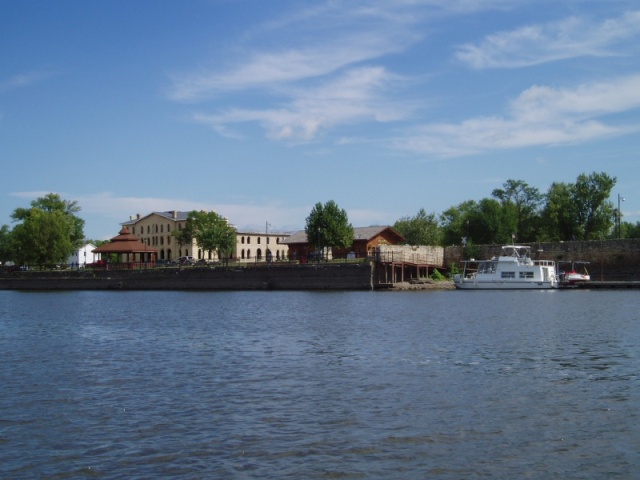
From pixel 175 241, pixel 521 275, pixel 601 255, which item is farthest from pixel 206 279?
pixel 175 241

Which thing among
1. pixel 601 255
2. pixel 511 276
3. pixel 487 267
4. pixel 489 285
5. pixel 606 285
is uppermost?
pixel 601 255

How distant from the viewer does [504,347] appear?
24.7 metres

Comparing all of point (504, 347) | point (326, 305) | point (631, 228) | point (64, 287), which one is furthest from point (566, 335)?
point (631, 228)

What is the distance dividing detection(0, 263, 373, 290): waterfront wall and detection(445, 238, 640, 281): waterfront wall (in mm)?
18249

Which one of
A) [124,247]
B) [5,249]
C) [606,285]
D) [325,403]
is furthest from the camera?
[5,249]

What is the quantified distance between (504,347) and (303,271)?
1975 inches

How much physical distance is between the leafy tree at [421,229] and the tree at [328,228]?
31797mm

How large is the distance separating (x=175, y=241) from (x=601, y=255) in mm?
75063

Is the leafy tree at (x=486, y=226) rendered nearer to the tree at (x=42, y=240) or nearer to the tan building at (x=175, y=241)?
the tan building at (x=175, y=241)

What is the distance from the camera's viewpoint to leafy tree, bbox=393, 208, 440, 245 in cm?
11813

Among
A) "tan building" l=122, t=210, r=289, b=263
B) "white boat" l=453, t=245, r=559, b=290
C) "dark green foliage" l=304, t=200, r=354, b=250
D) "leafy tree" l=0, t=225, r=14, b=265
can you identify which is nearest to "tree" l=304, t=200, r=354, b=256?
"dark green foliage" l=304, t=200, r=354, b=250

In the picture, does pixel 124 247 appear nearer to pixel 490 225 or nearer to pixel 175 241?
pixel 175 241

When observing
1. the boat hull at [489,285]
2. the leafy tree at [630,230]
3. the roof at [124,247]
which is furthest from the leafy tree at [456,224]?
the roof at [124,247]

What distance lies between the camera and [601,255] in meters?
75.9
